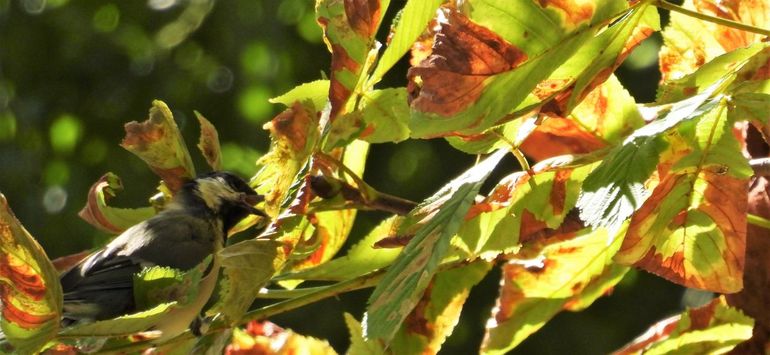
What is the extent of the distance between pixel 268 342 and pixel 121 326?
0.18m

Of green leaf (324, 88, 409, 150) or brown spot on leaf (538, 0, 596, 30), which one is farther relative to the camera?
green leaf (324, 88, 409, 150)

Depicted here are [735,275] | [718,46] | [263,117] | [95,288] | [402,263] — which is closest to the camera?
[402,263]

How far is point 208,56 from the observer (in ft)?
10.1

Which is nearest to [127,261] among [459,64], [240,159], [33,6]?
[459,64]

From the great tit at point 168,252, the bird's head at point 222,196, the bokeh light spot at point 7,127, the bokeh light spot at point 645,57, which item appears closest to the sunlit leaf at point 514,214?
the great tit at point 168,252

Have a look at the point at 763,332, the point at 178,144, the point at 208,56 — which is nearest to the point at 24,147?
the point at 208,56

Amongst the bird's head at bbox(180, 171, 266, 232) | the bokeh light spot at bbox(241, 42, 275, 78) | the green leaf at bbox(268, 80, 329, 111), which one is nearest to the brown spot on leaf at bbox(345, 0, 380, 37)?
the green leaf at bbox(268, 80, 329, 111)

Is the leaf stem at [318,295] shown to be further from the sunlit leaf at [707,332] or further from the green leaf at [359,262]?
the sunlit leaf at [707,332]

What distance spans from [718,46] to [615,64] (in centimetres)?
22

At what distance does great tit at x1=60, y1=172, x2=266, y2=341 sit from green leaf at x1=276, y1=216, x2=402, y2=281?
0.43ft

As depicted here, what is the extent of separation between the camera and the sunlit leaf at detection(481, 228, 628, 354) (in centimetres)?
82

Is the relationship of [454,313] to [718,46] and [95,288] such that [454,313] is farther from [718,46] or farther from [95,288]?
[95,288]

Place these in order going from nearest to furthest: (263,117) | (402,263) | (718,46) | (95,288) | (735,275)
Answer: (402,263), (735,275), (718,46), (95,288), (263,117)

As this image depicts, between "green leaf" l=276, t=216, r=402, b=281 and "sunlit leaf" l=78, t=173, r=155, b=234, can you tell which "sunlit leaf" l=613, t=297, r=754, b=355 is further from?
"sunlit leaf" l=78, t=173, r=155, b=234
